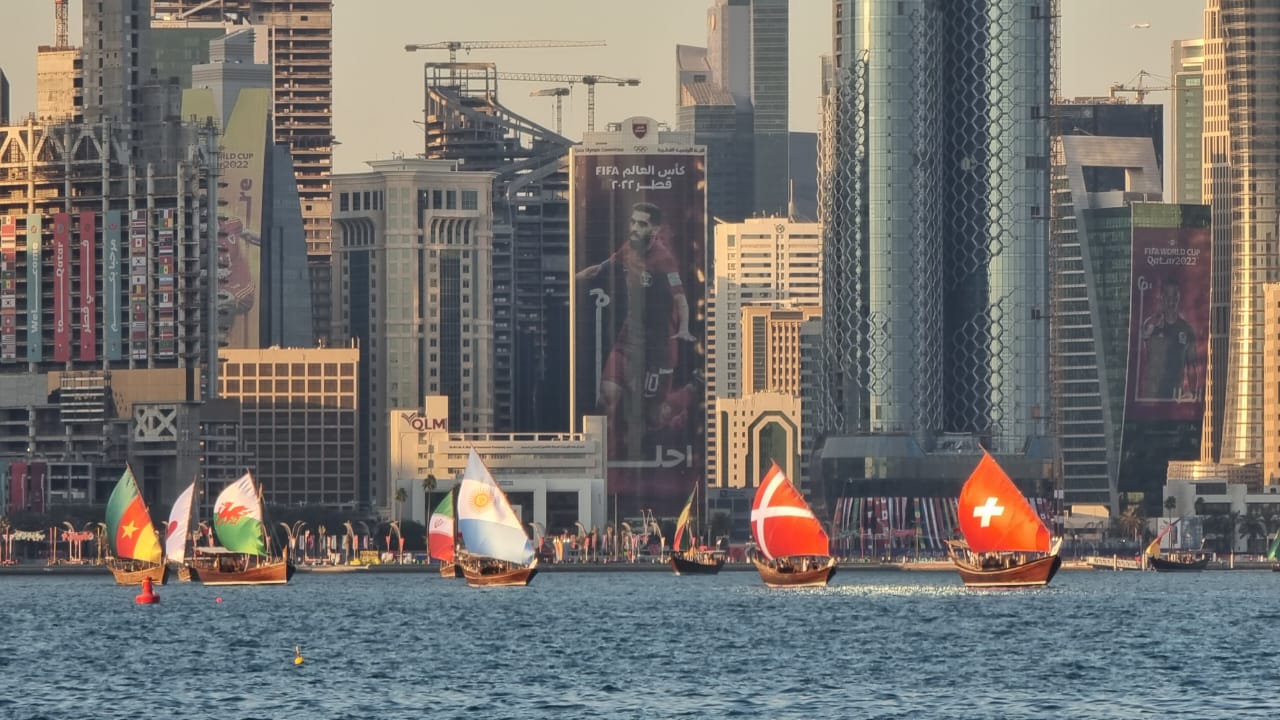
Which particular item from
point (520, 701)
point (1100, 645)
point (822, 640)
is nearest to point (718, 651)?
point (822, 640)

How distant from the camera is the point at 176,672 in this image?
468 ft

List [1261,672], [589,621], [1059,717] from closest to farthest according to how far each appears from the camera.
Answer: [1059,717] < [1261,672] < [589,621]

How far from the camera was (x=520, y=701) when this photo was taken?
12694cm

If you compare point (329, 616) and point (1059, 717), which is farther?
point (329, 616)

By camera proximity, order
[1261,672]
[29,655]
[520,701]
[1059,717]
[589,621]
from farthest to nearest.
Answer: [589,621] → [29,655] → [1261,672] → [520,701] → [1059,717]

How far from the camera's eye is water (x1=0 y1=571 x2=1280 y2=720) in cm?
12438

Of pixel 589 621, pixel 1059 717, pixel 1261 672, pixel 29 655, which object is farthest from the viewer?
pixel 589 621

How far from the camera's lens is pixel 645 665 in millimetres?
146625

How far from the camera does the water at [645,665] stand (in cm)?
12438

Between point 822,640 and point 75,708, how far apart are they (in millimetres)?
51062

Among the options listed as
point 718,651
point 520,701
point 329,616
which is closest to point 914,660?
point 718,651

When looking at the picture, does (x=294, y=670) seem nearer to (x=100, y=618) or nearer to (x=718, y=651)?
(x=718, y=651)

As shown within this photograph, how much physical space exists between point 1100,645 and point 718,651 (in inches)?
771

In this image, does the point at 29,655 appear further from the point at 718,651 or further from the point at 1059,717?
the point at 1059,717
